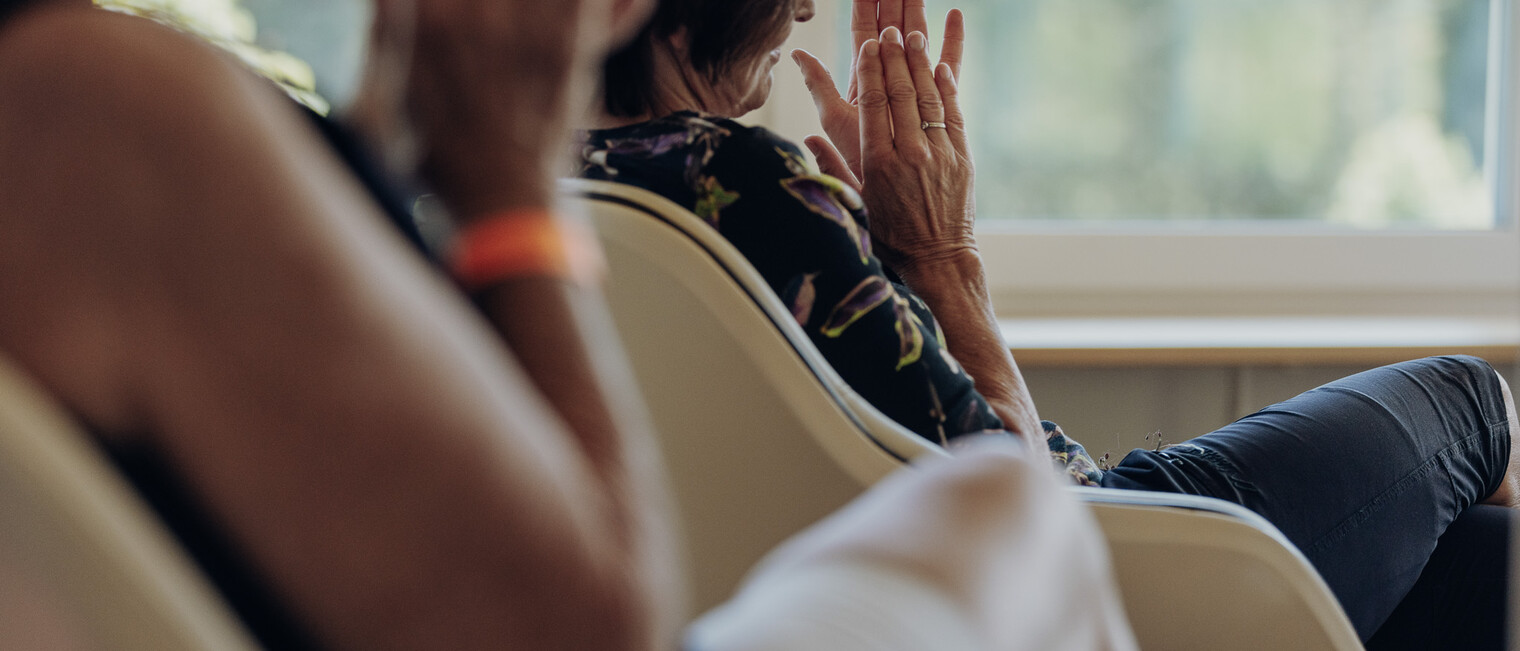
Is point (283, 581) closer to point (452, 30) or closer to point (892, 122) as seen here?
point (452, 30)

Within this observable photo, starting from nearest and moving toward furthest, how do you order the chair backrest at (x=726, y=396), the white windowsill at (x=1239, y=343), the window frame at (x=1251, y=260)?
the chair backrest at (x=726, y=396) → the white windowsill at (x=1239, y=343) → the window frame at (x=1251, y=260)

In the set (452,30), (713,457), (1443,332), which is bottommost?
(1443,332)

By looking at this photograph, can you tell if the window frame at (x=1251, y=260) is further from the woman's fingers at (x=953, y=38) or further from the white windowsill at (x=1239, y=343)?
the woman's fingers at (x=953, y=38)

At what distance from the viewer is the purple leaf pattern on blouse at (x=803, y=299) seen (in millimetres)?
856

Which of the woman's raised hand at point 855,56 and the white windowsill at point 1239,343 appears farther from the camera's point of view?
the white windowsill at point 1239,343

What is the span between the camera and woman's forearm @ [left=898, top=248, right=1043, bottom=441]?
102 centimetres

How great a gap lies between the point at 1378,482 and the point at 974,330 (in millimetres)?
405

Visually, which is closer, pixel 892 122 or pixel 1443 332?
pixel 892 122

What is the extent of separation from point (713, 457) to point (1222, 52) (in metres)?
1.74

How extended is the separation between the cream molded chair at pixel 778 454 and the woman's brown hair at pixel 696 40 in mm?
258

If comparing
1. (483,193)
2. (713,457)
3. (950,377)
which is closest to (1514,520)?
(950,377)

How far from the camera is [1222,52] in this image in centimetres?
218

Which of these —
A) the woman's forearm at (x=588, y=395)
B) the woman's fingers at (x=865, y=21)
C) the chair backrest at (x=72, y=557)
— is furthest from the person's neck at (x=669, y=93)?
the chair backrest at (x=72, y=557)

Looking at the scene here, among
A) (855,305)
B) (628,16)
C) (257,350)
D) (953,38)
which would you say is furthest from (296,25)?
(257,350)
